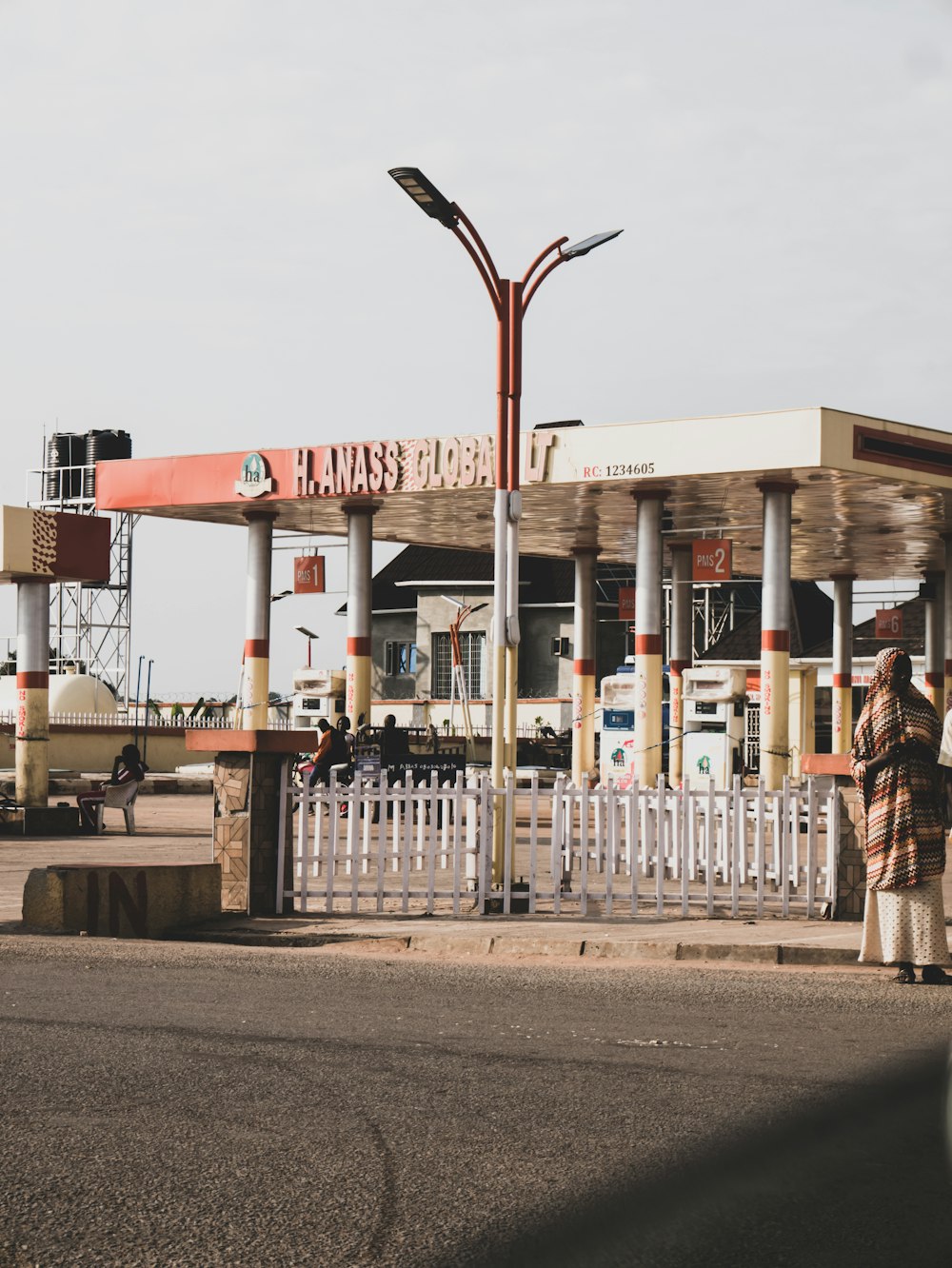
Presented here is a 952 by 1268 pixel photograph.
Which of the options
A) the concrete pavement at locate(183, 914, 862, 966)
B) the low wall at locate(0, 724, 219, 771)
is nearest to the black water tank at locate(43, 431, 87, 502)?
the low wall at locate(0, 724, 219, 771)

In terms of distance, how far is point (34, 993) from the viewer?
9250mm

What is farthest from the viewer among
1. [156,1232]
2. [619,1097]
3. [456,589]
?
[456,589]

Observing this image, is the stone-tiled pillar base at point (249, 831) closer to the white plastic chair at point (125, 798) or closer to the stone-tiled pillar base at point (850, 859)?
the stone-tiled pillar base at point (850, 859)

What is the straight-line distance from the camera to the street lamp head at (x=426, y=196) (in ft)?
50.3

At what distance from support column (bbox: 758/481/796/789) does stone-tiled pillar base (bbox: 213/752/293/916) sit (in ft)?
54.3

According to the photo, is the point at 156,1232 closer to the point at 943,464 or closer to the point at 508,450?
the point at 508,450

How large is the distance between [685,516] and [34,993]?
2887 cm

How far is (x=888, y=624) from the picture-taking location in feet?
156

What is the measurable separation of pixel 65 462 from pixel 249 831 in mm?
82713

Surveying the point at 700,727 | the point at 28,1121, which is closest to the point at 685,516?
the point at 700,727

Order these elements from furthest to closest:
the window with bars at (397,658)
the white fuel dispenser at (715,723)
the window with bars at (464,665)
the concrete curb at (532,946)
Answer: the window with bars at (397,658)
the window with bars at (464,665)
the white fuel dispenser at (715,723)
the concrete curb at (532,946)

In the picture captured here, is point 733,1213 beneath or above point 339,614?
beneath

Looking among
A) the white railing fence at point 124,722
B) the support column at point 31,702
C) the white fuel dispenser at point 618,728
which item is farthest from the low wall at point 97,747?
the support column at point 31,702

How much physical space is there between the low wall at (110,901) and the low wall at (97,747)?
111 ft
